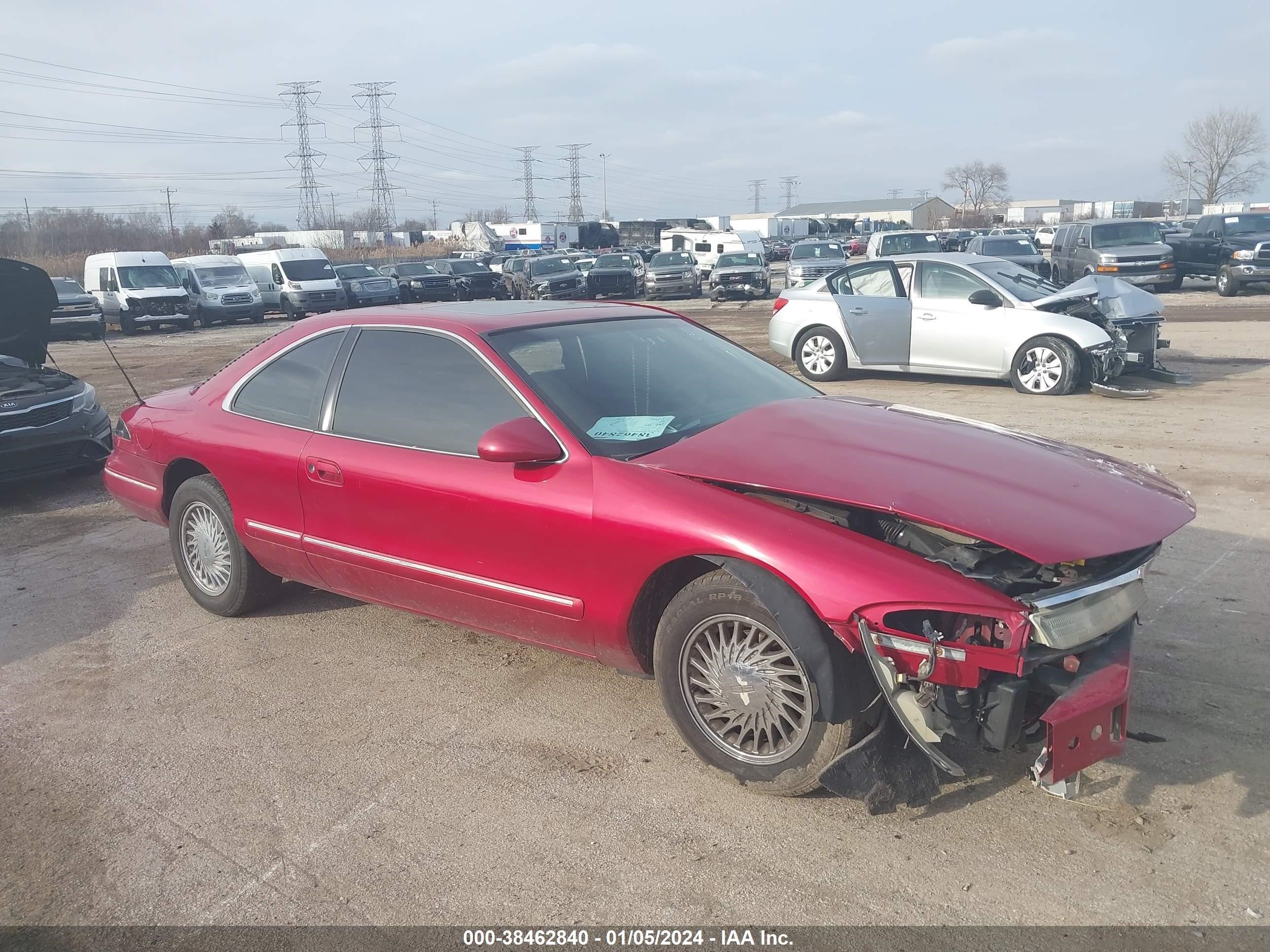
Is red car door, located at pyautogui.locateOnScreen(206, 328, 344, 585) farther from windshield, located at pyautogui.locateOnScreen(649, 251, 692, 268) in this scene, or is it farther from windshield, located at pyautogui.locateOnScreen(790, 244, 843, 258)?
windshield, located at pyautogui.locateOnScreen(649, 251, 692, 268)

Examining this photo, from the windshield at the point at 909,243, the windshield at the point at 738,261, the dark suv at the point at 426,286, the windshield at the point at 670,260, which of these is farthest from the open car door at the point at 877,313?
the dark suv at the point at 426,286

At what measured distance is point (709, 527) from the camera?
10.8 feet

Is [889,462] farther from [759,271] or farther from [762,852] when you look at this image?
[759,271]

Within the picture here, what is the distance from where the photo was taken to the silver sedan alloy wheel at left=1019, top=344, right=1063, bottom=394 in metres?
10.7

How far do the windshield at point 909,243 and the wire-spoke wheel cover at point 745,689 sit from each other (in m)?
23.1

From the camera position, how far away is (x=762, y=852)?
304cm

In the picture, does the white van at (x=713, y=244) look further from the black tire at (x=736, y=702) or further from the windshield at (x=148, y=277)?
the black tire at (x=736, y=702)

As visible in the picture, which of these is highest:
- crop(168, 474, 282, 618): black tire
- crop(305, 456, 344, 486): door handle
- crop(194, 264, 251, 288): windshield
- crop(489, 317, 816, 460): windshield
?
crop(194, 264, 251, 288): windshield

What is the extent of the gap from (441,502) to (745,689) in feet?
4.85

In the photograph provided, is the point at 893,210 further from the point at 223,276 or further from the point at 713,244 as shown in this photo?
the point at 223,276

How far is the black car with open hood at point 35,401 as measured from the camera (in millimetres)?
7953

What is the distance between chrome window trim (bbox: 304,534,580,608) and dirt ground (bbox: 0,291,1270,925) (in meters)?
0.54

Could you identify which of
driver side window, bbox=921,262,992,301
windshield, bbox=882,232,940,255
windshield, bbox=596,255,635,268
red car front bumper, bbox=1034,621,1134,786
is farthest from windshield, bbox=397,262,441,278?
red car front bumper, bbox=1034,621,1134,786

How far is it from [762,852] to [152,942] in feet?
5.77
